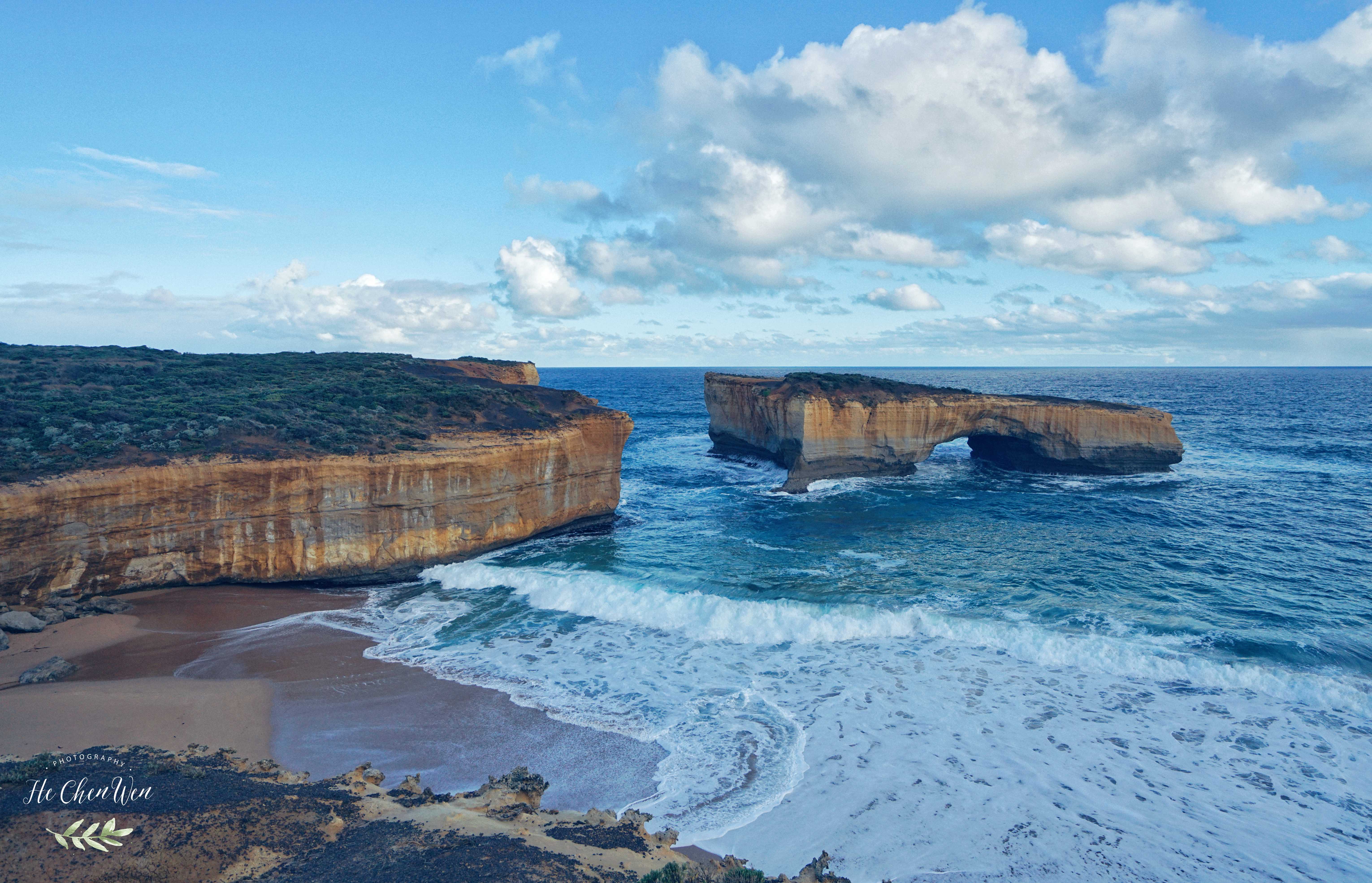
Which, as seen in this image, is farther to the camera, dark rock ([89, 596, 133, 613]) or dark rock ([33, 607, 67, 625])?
dark rock ([89, 596, 133, 613])

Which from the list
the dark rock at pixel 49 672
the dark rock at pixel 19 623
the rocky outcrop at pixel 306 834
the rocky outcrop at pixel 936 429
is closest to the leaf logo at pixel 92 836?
the rocky outcrop at pixel 306 834

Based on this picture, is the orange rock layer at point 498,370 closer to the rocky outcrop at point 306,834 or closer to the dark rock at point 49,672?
the dark rock at point 49,672

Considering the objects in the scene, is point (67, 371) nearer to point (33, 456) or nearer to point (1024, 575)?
point (33, 456)

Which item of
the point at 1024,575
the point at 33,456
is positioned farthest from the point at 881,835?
the point at 33,456

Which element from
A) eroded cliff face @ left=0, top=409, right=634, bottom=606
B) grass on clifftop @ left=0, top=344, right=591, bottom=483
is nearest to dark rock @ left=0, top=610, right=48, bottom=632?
eroded cliff face @ left=0, top=409, right=634, bottom=606

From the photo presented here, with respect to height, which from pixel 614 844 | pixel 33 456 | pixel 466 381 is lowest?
pixel 614 844

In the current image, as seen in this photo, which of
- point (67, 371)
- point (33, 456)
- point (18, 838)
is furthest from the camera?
point (67, 371)

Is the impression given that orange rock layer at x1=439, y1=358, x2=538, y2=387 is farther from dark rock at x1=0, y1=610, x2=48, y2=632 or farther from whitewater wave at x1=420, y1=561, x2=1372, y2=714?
dark rock at x1=0, y1=610, x2=48, y2=632
